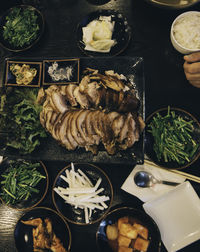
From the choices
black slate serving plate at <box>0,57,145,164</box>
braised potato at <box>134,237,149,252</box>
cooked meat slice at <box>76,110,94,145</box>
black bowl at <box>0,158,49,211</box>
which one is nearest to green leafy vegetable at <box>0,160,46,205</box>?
black bowl at <box>0,158,49,211</box>

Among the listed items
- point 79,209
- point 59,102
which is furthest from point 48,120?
point 79,209

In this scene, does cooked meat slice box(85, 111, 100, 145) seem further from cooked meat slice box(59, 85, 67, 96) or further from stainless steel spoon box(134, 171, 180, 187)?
stainless steel spoon box(134, 171, 180, 187)

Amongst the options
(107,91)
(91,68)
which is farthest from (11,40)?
(107,91)

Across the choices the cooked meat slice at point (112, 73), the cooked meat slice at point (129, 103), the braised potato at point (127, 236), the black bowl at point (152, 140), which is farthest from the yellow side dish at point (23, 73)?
the braised potato at point (127, 236)

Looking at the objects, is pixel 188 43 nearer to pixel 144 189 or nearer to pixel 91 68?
pixel 91 68

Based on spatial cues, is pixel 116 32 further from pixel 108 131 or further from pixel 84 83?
pixel 108 131

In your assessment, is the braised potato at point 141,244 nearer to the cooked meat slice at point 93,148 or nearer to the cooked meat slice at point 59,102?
the cooked meat slice at point 93,148
